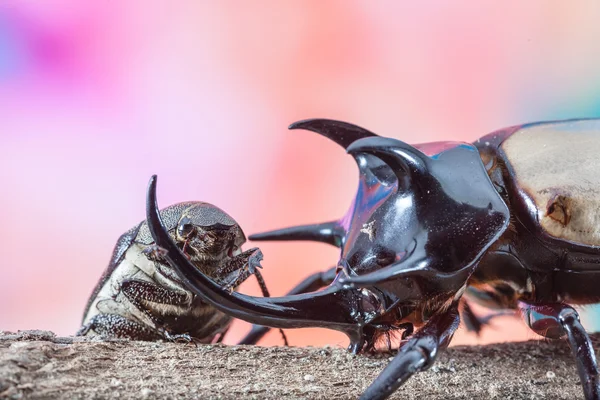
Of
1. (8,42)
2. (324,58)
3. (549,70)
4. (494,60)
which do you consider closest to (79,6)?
(8,42)

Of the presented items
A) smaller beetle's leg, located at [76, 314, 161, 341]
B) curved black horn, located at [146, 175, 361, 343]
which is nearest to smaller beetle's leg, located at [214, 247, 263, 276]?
smaller beetle's leg, located at [76, 314, 161, 341]

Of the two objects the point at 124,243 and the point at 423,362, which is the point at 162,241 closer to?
the point at 423,362

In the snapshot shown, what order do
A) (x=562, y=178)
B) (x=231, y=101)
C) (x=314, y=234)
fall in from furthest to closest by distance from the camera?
1. (x=231, y=101)
2. (x=314, y=234)
3. (x=562, y=178)

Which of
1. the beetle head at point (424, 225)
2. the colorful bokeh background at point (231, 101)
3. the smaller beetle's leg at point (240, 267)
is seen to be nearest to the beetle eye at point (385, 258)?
the beetle head at point (424, 225)

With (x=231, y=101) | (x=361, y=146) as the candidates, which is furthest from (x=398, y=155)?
(x=231, y=101)

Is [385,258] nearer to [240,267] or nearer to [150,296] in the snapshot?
[240,267]

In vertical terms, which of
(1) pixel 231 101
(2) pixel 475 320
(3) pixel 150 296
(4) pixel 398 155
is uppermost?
(1) pixel 231 101
